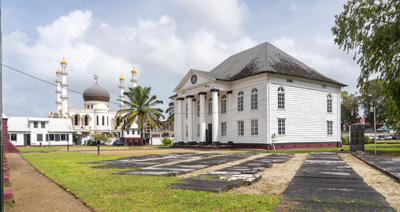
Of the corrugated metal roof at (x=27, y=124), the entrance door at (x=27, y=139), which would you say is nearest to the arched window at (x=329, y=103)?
the corrugated metal roof at (x=27, y=124)

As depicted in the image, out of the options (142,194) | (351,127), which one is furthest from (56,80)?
(142,194)

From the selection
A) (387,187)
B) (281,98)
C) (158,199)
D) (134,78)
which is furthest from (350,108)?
(158,199)

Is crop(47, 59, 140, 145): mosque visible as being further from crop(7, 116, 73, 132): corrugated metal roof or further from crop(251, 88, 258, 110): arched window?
crop(251, 88, 258, 110): arched window

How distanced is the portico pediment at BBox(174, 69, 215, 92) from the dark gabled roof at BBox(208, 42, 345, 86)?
1.58ft

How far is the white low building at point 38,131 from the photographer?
48.9 meters

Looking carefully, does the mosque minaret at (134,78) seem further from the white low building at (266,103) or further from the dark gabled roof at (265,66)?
the dark gabled roof at (265,66)

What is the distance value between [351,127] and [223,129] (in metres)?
15.9

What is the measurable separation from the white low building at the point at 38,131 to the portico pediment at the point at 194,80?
2500cm

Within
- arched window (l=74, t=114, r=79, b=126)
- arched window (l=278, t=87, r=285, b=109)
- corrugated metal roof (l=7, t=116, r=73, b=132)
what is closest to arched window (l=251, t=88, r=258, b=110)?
arched window (l=278, t=87, r=285, b=109)

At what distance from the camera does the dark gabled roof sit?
3075 cm

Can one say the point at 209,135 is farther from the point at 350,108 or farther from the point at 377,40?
the point at 350,108

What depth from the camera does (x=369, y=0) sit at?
16.3 meters

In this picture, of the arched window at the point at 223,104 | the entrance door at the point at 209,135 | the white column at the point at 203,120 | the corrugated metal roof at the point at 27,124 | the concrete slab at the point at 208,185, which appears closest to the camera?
the concrete slab at the point at 208,185

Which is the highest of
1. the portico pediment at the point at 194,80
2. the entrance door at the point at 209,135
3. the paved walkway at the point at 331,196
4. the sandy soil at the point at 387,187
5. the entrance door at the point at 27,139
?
the portico pediment at the point at 194,80
